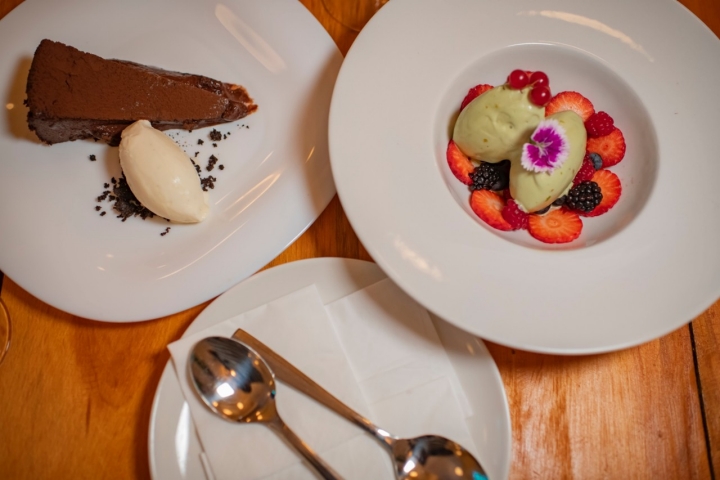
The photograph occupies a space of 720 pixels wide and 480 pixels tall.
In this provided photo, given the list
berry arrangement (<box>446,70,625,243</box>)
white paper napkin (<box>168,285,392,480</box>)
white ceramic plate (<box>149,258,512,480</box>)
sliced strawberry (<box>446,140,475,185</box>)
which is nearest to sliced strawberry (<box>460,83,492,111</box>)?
berry arrangement (<box>446,70,625,243</box>)

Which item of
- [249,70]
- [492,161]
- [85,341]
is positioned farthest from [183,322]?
[492,161]

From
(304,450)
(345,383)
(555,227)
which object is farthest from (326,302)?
(555,227)

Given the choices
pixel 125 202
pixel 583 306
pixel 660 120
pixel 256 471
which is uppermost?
pixel 660 120

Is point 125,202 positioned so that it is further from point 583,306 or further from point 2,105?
point 583,306

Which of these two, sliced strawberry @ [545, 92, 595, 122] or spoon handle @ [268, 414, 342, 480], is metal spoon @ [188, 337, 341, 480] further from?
sliced strawberry @ [545, 92, 595, 122]

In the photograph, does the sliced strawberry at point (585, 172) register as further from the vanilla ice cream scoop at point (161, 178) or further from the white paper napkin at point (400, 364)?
the vanilla ice cream scoop at point (161, 178)

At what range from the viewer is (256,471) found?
0.95m

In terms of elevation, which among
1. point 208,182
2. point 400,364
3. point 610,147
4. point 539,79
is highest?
point 539,79

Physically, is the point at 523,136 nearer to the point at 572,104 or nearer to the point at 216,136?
the point at 572,104

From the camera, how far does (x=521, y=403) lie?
104cm

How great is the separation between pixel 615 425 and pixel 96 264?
114 cm

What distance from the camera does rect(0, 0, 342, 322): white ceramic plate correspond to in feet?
3.57

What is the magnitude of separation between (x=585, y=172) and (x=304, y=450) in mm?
800

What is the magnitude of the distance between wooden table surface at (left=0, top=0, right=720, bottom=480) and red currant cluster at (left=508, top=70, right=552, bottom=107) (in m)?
0.50
